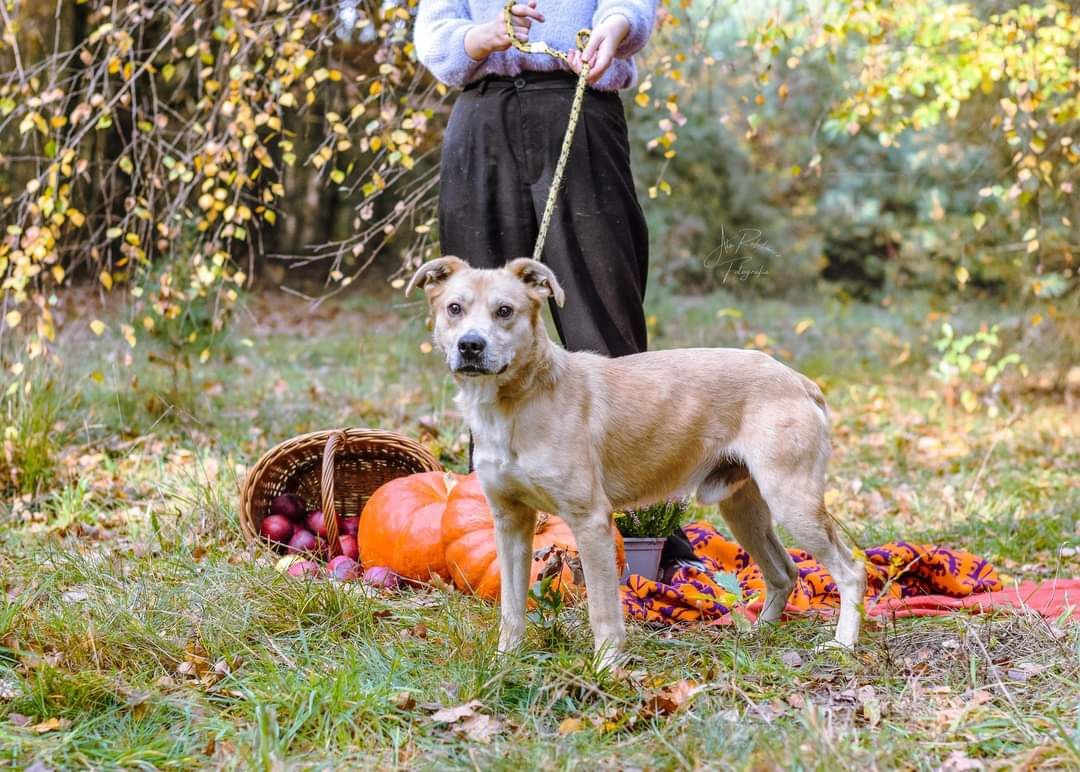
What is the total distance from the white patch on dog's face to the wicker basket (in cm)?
148

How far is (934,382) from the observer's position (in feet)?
34.3

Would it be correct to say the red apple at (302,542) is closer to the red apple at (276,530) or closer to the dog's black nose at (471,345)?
the red apple at (276,530)

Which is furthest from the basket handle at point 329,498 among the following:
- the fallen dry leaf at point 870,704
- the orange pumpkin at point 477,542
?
the fallen dry leaf at point 870,704

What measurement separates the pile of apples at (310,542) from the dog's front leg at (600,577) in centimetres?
117

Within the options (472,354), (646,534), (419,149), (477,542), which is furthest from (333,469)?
(419,149)

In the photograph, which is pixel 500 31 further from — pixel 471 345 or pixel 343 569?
pixel 343 569

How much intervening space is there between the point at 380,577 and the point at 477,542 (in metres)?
0.42

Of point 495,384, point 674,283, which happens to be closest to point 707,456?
point 495,384

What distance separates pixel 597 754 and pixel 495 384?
3.87 feet

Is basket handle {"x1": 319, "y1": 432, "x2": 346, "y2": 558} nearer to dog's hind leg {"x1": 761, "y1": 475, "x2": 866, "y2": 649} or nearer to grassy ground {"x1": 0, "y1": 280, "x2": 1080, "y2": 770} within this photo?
grassy ground {"x1": 0, "y1": 280, "x2": 1080, "y2": 770}

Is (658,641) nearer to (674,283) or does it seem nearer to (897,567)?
(897,567)

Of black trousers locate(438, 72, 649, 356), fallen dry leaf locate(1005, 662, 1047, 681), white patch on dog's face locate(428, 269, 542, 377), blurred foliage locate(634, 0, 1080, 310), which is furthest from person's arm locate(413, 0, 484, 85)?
fallen dry leaf locate(1005, 662, 1047, 681)

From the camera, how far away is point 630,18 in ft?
12.9

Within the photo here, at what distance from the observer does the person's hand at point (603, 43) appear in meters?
3.85
